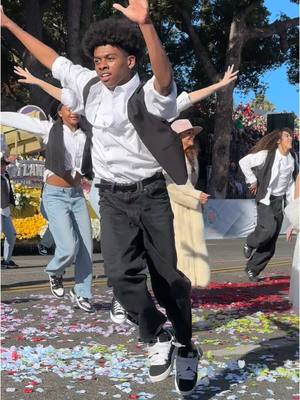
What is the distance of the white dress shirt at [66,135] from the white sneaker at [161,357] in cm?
258

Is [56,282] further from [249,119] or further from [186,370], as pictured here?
[249,119]

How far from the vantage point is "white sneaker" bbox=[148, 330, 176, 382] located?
419 cm

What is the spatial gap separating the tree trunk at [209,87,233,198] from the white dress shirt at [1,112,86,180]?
739 inches

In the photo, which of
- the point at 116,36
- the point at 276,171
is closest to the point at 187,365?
the point at 116,36

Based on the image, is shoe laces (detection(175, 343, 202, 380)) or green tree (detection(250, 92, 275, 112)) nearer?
shoe laces (detection(175, 343, 202, 380))

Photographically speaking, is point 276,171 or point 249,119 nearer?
point 276,171

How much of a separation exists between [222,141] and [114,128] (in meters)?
21.7

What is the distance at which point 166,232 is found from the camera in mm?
4188

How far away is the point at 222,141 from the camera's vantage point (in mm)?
25562

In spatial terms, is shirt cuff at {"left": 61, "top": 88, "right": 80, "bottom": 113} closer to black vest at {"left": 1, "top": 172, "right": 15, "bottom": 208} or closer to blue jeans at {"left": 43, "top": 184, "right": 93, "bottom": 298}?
blue jeans at {"left": 43, "top": 184, "right": 93, "bottom": 298}

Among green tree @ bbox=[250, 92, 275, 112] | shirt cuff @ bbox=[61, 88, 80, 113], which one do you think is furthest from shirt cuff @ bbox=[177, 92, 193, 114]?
green tree @ bbox=[250, 92, 275, 112]

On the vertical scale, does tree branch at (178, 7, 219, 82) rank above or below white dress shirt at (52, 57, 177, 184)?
above

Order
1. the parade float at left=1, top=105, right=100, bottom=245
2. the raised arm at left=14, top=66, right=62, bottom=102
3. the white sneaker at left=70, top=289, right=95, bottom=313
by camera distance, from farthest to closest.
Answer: the parade float at left=1, top=105, right=100, bottom=245 → the white sneaker at left=70, top=289, right=95, bottom=313 → the raised arm at left=14, top=66, right=62, bottom=102

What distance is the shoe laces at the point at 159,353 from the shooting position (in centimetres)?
423
